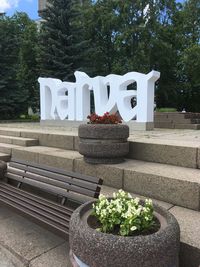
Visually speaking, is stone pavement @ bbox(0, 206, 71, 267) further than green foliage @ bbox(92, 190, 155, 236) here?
Yes

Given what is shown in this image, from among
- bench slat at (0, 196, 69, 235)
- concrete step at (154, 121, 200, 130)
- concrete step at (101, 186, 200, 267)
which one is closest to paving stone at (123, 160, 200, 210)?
concrete step at (101, 186, 200, 267)

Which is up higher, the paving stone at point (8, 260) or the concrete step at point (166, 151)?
the concrete step at point (166, 151)

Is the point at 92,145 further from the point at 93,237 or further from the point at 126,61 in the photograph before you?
the point at 126,61

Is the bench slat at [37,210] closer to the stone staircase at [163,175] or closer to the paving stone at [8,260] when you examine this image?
the paving stone at [8,260]

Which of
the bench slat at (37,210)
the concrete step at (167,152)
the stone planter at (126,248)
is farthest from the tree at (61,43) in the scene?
the stone planter at (126,248)

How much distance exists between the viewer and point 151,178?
3771 mm

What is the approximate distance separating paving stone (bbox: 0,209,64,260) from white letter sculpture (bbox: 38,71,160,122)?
568cm

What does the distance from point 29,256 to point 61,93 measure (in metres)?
8.84

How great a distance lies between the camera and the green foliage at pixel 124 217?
2211 mm

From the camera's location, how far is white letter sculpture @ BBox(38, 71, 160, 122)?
8672 millimetres

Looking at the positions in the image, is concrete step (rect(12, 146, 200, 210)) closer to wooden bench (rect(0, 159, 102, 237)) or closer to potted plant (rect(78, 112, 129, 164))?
potted plant (rect(78, 112, 129, 164))

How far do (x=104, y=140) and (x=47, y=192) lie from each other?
1111mm

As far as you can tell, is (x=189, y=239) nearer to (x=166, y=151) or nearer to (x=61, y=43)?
(x=166, y=151)

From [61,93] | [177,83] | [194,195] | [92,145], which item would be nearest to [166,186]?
[194,195]
